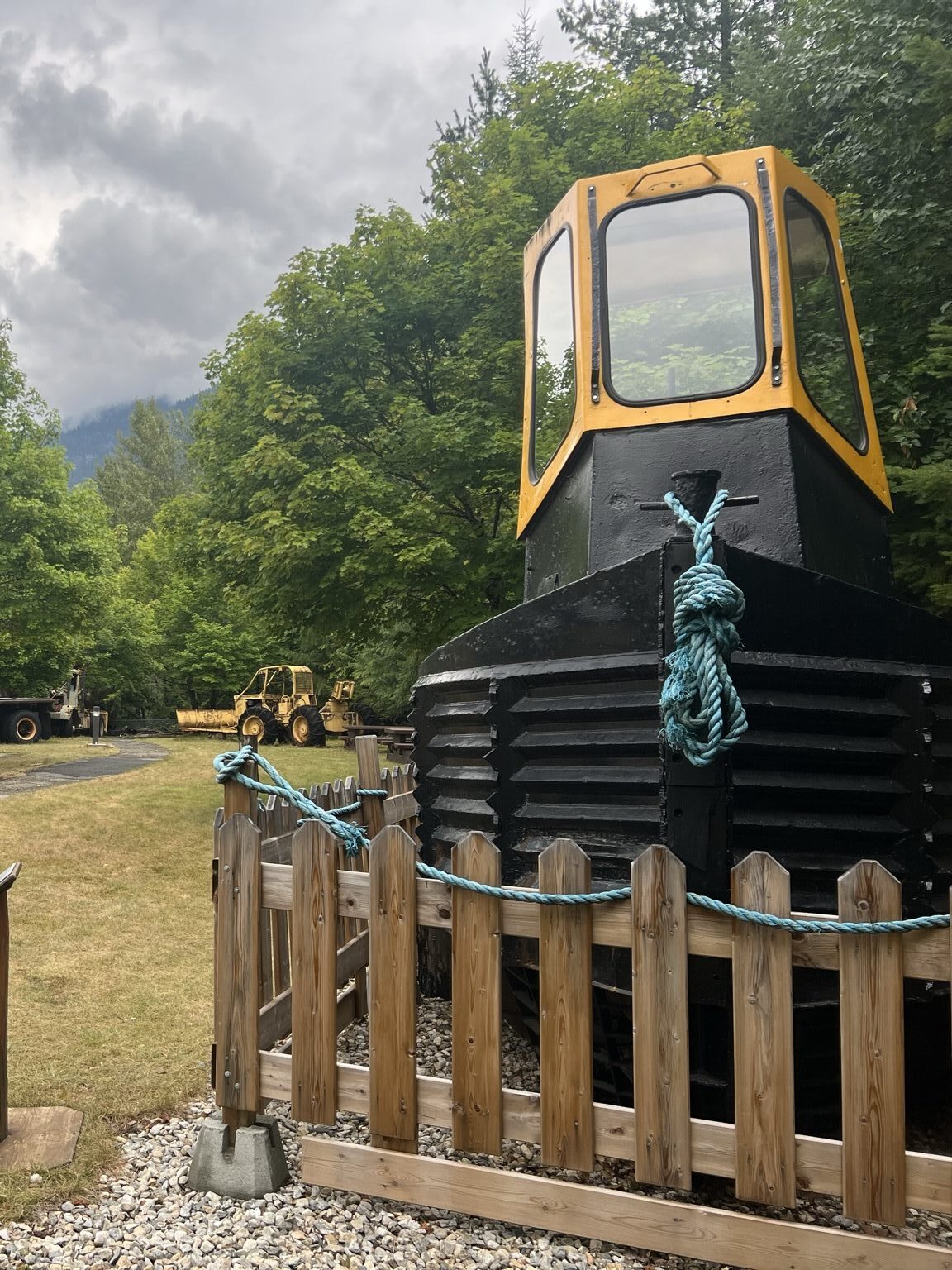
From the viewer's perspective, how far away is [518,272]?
468 inches

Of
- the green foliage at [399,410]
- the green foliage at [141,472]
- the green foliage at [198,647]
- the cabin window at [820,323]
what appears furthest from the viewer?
the green foliage at [141,472]

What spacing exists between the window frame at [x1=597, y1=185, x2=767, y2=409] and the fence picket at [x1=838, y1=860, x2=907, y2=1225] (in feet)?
6.92

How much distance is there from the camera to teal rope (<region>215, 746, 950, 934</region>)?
254 centimetres

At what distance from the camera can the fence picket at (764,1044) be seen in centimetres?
263

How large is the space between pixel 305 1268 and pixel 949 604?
6181 millimetres

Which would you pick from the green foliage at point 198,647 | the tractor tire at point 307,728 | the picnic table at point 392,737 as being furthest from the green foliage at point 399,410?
the green foliage at point 198,647

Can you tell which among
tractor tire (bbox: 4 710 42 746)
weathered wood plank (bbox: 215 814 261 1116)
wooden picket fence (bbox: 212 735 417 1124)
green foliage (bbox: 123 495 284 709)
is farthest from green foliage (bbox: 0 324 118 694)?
green foliage (bbox: 123 495 284 709)

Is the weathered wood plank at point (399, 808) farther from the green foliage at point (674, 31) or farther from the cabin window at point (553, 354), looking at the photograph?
the green foliage at point (674, 31)

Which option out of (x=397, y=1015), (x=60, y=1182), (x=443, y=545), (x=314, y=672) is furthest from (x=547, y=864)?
(x=314, y=672)

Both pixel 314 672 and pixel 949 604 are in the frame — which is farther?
pixel 314 672

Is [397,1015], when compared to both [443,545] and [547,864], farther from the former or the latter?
[443,545]

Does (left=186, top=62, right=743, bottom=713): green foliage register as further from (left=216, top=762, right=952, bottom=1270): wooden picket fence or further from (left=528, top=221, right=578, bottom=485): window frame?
(left=216, top=762, right=952, bottom=1270): wooden picket fence

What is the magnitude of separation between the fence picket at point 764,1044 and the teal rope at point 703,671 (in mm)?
345

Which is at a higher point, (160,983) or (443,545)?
(443,545)
